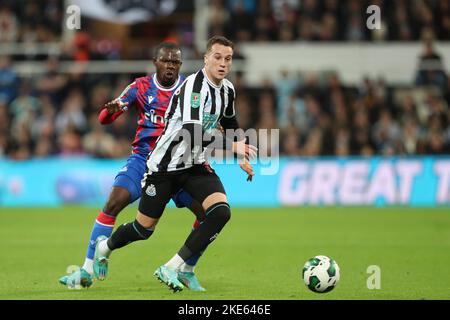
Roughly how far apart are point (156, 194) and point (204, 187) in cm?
43

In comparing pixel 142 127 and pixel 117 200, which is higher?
pixel 142 127

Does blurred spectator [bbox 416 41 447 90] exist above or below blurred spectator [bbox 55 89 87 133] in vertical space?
above

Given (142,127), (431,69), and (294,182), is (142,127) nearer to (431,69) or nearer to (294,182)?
(294,182)

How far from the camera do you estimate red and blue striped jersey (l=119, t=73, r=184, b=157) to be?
348 inches

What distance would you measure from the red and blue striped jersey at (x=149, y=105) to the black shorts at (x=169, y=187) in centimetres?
91

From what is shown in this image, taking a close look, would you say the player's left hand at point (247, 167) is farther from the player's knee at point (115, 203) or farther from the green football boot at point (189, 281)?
the player's knee at point (115, 203)

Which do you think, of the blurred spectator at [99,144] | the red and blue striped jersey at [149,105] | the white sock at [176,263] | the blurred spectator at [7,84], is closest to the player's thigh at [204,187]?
the white sock at [176,263]

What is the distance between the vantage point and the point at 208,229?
7863mm

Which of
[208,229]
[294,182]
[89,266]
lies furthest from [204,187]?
[294,182]

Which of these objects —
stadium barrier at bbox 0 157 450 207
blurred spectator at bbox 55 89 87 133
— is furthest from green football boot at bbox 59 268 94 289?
blurred spectator at bbox 55 89 87 133

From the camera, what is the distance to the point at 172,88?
352 inches

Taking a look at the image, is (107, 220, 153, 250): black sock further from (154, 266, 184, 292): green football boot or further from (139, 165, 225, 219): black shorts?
(154, 266, 184, 292): green football boot
